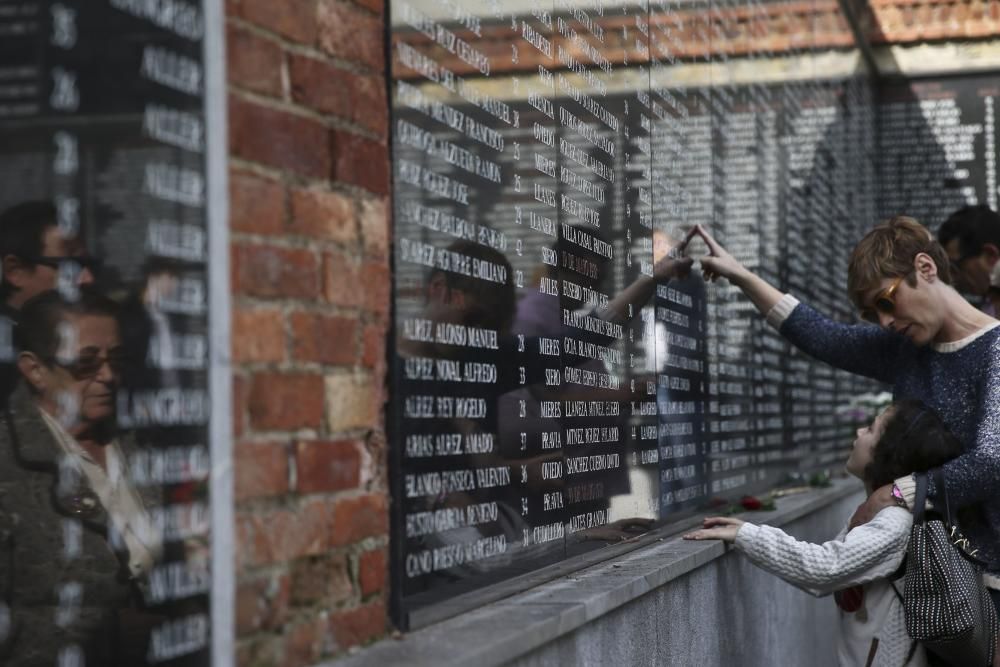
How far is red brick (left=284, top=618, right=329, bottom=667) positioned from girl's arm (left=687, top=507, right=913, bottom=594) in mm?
1880

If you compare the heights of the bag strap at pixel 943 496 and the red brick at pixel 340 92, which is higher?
the red brick at pixel 340 92

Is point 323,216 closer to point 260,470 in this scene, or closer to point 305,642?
point 260,470

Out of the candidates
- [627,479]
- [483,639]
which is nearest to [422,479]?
[483,639]

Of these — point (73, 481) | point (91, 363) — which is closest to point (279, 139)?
point (91, 363)

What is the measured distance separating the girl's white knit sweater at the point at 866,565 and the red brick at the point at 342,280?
187 cm

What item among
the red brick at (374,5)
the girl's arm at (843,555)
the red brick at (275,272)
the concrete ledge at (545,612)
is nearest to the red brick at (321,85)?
the red brick at (374,5)

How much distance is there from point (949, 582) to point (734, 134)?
2.59 m

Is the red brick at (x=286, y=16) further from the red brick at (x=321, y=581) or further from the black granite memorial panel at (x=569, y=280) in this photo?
the red brick at (x=321, y=581)

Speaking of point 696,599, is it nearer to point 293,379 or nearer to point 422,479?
point 422,479

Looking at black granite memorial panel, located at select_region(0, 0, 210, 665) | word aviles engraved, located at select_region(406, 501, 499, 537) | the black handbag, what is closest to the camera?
black granite memorial panel, located at select_region(0, 0, 210, 665)

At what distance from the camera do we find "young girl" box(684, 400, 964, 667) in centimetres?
380

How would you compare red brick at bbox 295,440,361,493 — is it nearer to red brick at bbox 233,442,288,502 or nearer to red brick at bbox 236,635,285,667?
red brick at bbox 233,442,288,502

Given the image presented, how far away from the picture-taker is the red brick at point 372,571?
2346 millimetres

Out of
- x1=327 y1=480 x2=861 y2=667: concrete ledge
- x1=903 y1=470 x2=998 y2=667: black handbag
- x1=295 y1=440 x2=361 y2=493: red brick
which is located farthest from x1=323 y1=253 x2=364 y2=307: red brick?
x1=903 y1=470 x2=998 y2=667: black handbag
